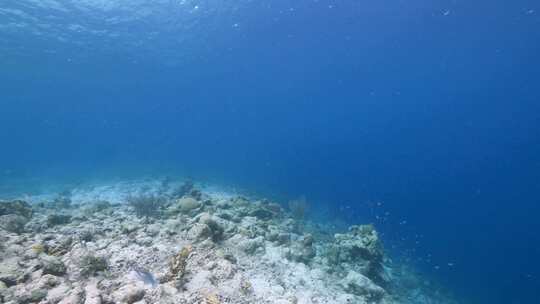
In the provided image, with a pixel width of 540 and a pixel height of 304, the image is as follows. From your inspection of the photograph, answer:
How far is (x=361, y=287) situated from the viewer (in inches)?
327

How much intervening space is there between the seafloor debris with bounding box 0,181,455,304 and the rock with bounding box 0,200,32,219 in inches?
1.6

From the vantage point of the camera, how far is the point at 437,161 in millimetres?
159375

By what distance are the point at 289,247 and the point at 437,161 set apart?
170 m

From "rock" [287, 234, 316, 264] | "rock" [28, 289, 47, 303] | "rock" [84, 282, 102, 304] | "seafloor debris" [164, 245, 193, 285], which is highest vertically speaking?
"rock" [287, 234, 316, 264]

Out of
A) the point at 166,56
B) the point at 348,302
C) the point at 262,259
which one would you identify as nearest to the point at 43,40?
the point at 166,56

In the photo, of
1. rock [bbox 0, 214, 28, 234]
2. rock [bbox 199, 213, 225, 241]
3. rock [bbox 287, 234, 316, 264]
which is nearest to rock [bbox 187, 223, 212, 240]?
rock [bbox 199, 213, 225, 241]

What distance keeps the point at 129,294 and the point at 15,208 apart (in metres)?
8.41

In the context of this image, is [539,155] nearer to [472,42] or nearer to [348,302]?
[472,42]

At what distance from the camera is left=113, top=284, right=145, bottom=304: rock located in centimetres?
472

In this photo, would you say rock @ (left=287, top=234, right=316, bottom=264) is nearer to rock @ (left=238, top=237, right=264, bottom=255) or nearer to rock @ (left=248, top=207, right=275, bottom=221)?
rock @ (left=238, top=237, right=264, bottom=255)

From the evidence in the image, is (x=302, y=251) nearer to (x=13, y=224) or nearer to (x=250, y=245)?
(x=250, y=245)

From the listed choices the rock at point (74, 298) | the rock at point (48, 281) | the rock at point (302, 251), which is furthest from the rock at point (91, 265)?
the rock at point (302, 251)

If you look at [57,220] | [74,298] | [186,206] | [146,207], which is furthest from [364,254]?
[57,220]

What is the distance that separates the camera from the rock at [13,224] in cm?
841
